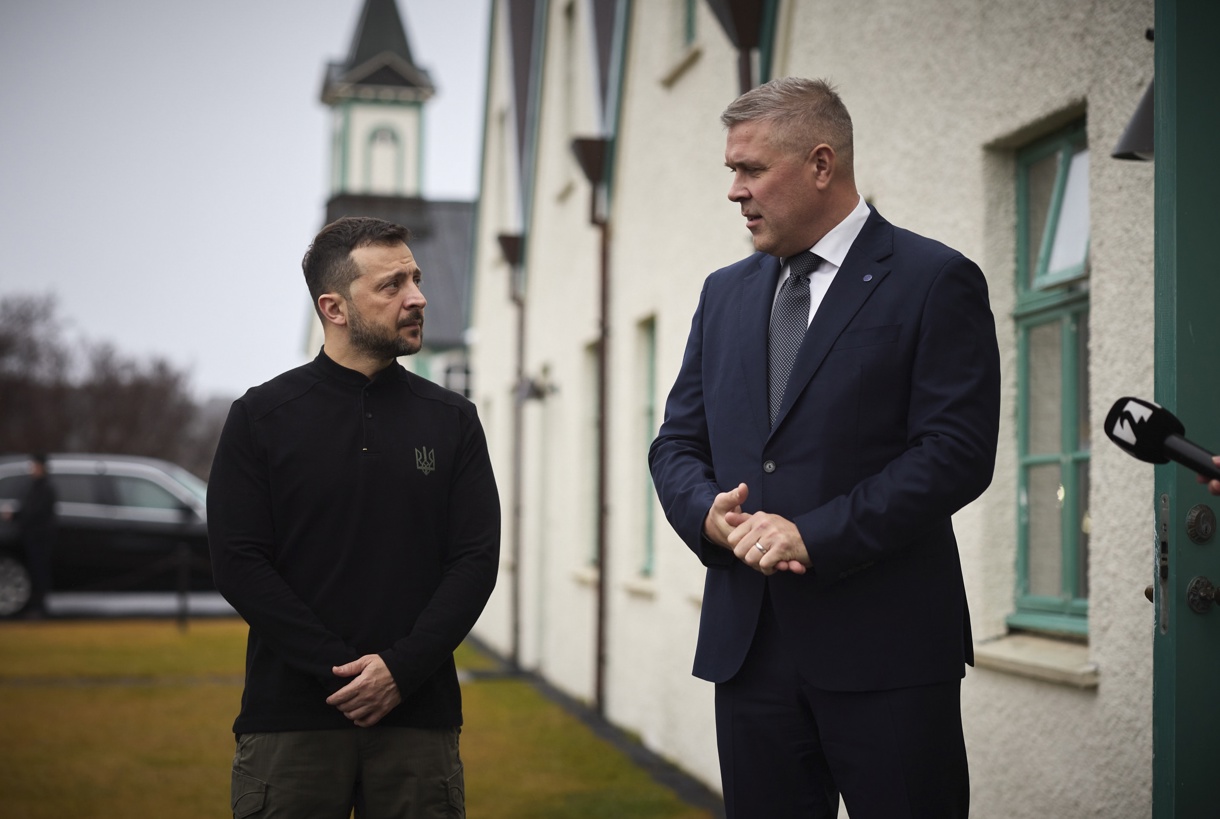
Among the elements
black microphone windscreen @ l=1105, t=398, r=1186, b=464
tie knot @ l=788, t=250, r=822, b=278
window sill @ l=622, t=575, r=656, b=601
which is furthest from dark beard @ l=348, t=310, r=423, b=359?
window sill @ l=622, t=575, r=656, b=601

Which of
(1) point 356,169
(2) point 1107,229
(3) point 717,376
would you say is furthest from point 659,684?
(1) point 356,169

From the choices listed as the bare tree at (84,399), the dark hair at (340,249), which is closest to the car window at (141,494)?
the dark hair at (340,249)

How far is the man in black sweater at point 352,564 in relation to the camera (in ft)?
11.6

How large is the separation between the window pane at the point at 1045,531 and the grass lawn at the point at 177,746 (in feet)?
8.94

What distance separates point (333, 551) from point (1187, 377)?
2.05 meters

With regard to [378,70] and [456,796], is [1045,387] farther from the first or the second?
[378,70]

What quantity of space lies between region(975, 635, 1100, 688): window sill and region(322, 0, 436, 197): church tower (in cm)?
3725

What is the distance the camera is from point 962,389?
9.87 feet

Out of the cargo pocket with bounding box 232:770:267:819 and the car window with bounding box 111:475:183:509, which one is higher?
Result: the car window with bounding box 111:475:183:509

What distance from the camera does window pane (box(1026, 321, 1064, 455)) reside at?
5.42 meters

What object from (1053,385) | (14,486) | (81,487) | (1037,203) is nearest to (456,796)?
(1053,385)

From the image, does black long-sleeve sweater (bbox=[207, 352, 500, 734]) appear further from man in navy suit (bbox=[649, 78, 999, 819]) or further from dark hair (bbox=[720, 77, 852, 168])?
dark hair (bbox=[720, 77, 852, 168])

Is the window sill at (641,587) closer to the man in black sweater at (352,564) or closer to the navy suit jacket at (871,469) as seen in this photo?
the man in black sweater at (352,564)

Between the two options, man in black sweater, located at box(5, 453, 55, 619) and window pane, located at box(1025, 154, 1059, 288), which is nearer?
window pane, located at box(1025, 154, 1059, 288)
